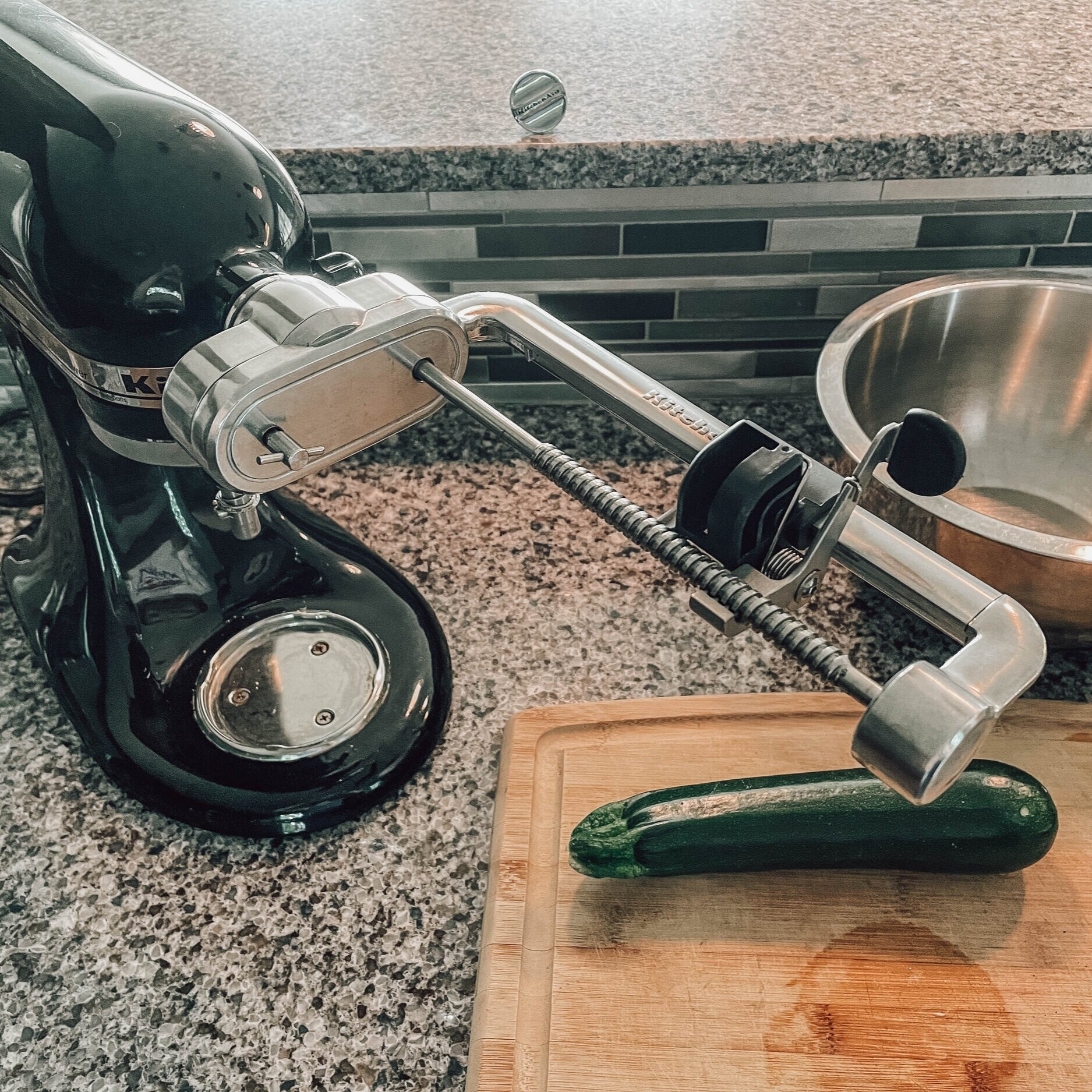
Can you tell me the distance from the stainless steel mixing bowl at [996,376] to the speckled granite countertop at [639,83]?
0.11 m

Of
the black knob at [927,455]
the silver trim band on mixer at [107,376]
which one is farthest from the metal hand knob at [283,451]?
the black knob at [927,455]

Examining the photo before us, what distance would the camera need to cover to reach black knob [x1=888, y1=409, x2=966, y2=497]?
0.37 m

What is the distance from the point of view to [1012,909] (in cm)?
56

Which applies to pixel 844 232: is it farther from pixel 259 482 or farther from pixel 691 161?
pixel 259 482

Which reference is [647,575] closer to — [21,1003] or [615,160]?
[615,160]

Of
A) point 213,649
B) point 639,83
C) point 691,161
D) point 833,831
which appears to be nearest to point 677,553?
point 833,831

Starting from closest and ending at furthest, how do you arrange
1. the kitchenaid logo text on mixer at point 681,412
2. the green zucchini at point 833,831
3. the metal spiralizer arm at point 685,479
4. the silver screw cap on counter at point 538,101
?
the metal spiralizer arm at point 685,479, the kitchenaid logo text on mixer at point 681,412, the green zucchini at point 833,831, the silver screw cap on counter at point 538,101

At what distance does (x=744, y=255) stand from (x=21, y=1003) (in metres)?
0.78

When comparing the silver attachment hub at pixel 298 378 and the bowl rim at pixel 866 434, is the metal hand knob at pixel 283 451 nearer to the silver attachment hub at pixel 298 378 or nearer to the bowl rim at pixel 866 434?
the silver attachment hub at pixel 298 378

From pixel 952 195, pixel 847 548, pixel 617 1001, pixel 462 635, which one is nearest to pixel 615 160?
pixel 952 195

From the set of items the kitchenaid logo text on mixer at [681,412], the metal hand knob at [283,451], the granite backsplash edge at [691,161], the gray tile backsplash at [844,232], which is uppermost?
the metal hand knob at [283,451]

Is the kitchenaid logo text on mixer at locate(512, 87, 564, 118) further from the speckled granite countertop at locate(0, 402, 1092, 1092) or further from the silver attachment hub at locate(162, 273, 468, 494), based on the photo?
the silver attachment hub at locate(162, 273, 468, 494)

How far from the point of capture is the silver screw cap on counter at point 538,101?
0.77 meters

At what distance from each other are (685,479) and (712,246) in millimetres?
563
